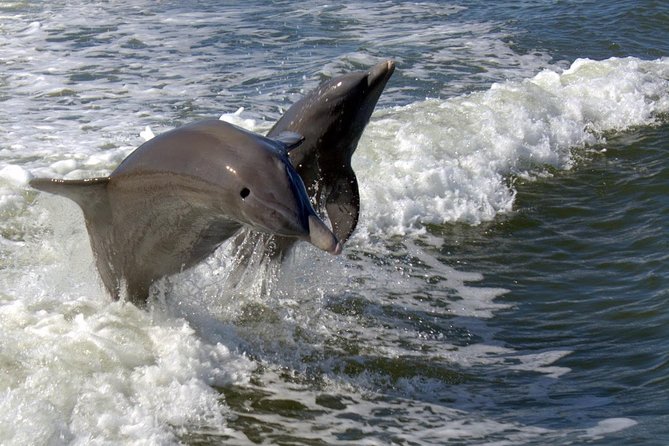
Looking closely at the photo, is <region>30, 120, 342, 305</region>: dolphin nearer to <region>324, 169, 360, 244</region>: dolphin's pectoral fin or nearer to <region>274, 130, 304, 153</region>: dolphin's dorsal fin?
<region>274, 130, 304, 153</region>: dolphin's dorsal fin

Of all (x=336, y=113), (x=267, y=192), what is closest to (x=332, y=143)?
(x=336, y=113)

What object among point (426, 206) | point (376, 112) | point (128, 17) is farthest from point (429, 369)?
point (128, 17)

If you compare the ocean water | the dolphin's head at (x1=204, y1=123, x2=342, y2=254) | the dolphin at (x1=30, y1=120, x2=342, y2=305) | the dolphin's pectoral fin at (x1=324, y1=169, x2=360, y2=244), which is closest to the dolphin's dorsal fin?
the dolphin at (x1=30, y1=120, x2=342, y2=305)

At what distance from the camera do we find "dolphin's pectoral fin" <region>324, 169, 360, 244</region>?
8797mm

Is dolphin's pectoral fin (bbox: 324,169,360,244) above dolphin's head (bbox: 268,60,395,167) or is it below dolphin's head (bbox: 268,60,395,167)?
below

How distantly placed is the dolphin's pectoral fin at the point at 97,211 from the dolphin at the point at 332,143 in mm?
1395

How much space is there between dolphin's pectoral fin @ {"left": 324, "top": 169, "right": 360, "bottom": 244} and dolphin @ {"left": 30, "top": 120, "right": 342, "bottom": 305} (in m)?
1.78

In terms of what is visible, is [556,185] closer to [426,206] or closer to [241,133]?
[426,206]

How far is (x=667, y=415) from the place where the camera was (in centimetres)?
692

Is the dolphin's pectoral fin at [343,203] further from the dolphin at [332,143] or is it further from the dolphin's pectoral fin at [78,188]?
the dolphin's pectoral fin at [78,188]

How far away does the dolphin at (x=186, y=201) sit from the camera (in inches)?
231

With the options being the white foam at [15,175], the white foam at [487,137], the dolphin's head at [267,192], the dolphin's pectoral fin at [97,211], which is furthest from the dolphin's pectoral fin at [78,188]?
the white foam at [487,137]

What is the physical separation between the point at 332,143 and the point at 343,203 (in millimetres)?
476

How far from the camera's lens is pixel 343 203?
8.83 meters
